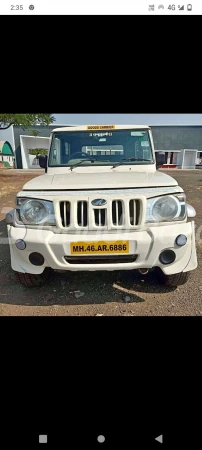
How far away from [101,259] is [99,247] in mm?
134

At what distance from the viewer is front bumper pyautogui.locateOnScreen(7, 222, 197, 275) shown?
204 cm

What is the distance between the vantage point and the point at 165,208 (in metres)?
2.13

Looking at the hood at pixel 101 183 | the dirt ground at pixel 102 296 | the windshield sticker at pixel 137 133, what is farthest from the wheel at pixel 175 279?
the windshield sticker at pixel 137 133

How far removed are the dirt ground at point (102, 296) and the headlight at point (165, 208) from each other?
0.90 metres

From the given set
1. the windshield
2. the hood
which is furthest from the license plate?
the windshield

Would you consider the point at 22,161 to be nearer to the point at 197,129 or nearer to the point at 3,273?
the point at 197,129

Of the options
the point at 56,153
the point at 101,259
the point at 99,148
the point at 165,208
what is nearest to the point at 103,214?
the point at 101,259

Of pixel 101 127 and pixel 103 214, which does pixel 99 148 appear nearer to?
pixel 101 127

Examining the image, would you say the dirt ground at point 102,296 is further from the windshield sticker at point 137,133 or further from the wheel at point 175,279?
the windshield sticker at point 137,133

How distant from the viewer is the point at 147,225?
2.10 m

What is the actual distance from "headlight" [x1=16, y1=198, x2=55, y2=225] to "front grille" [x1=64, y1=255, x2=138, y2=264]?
38 centimetres

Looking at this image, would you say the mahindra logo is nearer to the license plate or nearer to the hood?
the hood

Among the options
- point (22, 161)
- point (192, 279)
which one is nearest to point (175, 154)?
point (22, 161)

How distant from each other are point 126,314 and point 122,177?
53.8 inches
